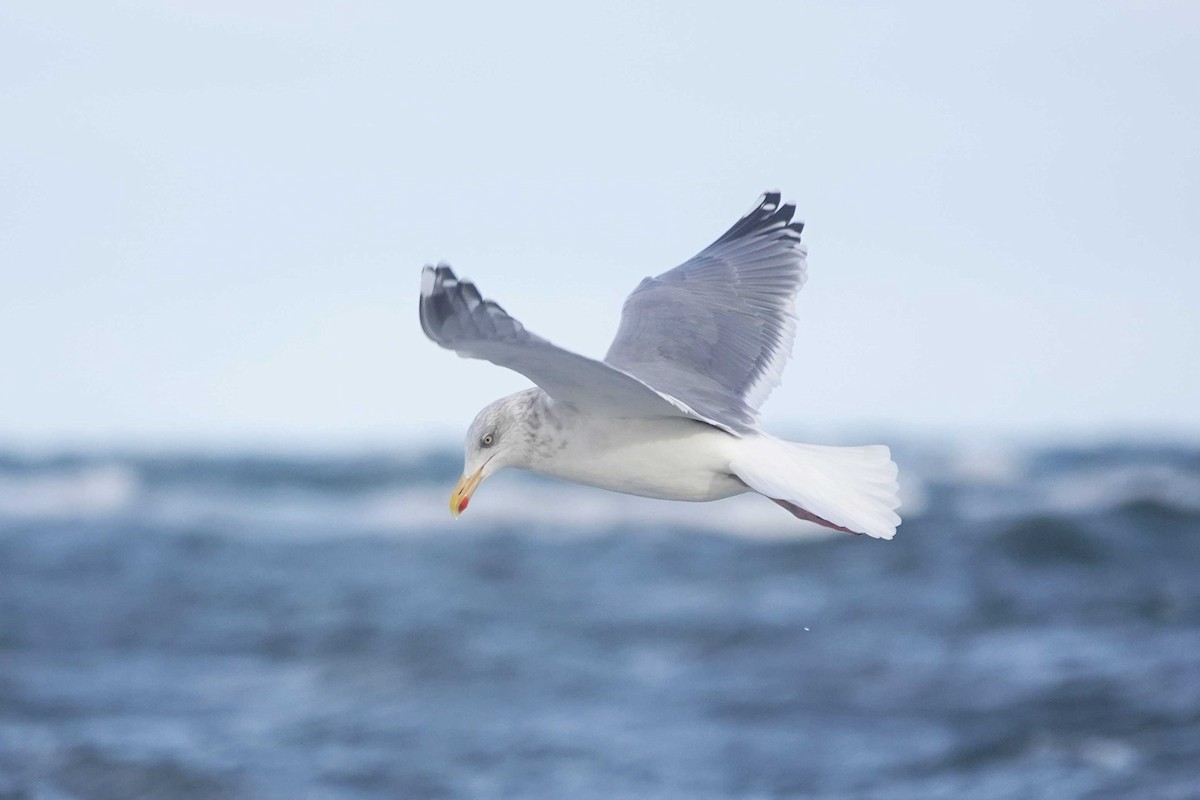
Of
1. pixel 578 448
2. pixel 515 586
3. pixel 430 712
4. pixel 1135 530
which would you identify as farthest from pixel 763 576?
pixel 578 448

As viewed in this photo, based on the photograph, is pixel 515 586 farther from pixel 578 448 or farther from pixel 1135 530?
pixel 578 448

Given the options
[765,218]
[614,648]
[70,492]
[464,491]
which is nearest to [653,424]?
[464,491]

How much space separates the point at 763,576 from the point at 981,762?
5902 millimetres

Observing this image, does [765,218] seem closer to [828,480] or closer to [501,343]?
[828,480]

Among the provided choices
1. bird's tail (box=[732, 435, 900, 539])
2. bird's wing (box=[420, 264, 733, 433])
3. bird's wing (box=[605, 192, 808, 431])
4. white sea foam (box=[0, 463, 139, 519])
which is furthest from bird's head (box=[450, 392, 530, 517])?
white sea foam (box=[0, 463, 139, 519])

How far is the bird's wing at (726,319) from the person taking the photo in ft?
14.1

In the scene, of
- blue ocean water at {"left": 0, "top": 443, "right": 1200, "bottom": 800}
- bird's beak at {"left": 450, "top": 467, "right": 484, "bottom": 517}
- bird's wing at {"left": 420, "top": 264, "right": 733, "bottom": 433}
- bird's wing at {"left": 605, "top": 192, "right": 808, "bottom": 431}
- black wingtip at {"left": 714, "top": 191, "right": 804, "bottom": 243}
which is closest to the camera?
bird's wing at {"left": 420, "top": 264, "right": 733, "bottom": 433}

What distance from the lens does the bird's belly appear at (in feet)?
12.1

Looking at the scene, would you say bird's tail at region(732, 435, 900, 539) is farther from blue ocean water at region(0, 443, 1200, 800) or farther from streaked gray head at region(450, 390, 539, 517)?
blue ocean water at region(0, 443, 1200, 800)

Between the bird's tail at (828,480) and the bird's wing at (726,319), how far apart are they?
198 millimetres

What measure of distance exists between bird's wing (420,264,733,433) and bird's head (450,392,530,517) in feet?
0.76

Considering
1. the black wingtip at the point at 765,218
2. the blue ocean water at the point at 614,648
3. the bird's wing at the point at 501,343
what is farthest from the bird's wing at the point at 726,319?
the blue ocean water at the point at 614,648

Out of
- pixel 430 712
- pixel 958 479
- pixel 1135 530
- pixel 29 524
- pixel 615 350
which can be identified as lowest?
pixel 615 350

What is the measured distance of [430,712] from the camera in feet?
32.6
